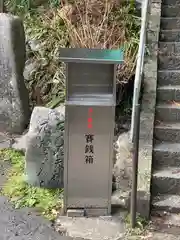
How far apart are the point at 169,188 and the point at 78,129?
1307mm

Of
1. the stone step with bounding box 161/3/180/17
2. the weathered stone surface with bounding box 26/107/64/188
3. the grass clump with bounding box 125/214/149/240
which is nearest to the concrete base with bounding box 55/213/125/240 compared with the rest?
the grass clump with bounding box 125/214/149/240

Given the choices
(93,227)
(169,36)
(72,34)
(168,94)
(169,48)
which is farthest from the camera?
(72,34)

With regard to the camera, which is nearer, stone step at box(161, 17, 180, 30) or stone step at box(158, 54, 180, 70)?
stone step at box(158, 54, 180, 70)

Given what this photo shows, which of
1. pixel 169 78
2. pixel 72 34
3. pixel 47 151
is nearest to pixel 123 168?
pixel 47 151

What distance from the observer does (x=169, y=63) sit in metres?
6.67

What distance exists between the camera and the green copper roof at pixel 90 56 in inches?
173

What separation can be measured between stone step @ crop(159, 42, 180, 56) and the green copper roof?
98.8 inches

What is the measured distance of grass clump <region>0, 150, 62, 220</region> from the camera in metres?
5.01

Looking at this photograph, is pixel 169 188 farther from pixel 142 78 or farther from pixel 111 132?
pixel 142 78

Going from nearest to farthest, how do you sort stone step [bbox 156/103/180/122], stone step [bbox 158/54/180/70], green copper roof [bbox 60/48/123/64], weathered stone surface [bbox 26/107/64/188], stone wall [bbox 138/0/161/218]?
1. green copper roof [bbox 60/48/123/64]
2. stone wall [bbox 138/0/161/218]
3. weathered stone surface [bbox 26/107/64/188]
4. stone step [bbox 156/103/180/122]
5. stone step [bbox 158/54/180/70]

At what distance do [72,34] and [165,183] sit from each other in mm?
3586

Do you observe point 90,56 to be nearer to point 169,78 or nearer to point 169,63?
point 169,78

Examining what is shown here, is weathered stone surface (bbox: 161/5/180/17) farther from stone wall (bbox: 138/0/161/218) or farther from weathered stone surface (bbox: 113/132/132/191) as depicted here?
weathered stone surface (bbox: 113/132/132/191)

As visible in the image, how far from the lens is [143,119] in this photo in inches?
222
